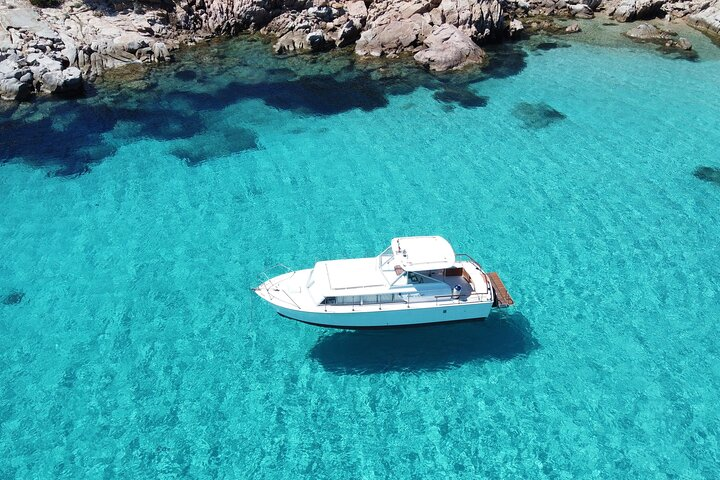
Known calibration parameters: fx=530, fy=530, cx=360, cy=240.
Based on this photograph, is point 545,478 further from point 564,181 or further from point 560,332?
point 564,181

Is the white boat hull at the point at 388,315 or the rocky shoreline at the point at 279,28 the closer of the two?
the white boat hull at the point at 388,315

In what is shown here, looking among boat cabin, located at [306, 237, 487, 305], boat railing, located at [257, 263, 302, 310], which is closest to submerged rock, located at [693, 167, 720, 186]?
boat cabin, located at [306, 237, 487, 305]

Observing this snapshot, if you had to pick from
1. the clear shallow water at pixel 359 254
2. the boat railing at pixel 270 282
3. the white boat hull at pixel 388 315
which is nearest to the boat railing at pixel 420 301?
the white boat hull at pixel 388 315

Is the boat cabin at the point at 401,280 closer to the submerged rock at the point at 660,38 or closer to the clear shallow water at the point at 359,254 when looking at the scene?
the clear shallow water at the point at 359,254

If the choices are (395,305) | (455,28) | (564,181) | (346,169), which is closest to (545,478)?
(395,305)

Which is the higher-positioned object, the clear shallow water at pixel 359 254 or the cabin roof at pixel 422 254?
the cabin roof at pixel 422 254
